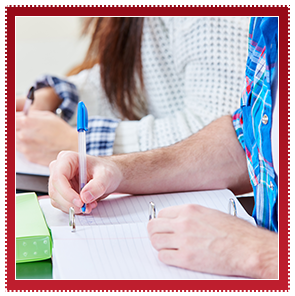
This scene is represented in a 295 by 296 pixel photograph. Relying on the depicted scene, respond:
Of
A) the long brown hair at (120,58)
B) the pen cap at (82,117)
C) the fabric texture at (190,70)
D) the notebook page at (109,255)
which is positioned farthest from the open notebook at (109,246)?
the long brown hair at (120,58)

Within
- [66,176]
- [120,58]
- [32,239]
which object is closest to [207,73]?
[120,58]

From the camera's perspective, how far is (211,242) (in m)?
0.40

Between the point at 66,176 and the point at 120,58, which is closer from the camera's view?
the point at 66,176

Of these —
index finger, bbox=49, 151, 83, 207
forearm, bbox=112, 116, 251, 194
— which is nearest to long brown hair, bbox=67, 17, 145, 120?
forearm, bbox=112, 116, 251, 194

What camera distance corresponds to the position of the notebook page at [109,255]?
377 mm

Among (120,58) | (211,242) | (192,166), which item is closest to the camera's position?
(211,242)

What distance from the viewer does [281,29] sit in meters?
0.42

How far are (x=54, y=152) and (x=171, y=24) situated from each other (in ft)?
1.53

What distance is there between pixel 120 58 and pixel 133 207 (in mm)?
582

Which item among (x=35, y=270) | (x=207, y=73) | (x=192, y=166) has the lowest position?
(x=35, y=270)

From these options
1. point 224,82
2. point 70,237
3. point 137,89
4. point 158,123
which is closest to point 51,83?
point 137,89

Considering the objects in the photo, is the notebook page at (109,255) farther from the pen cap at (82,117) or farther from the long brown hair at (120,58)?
the long brown hair at (120,58)

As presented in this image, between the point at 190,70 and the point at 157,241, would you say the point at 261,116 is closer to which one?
the point at 157,241

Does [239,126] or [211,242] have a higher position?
[239,126]
